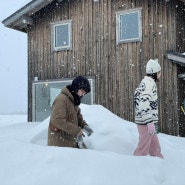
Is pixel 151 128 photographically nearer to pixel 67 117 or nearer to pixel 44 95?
pixel 67 117

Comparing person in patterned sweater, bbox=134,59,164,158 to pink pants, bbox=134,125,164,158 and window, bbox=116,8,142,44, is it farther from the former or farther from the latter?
window, bbox=116,8,142,44

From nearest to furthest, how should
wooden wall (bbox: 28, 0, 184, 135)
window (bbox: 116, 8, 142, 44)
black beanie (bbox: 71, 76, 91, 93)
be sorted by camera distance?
1. black beanie (bbox: 71, 76, 91, 93)
2. wooden wall (bbox: 28, 0, 184, 135)
3. window (bbox: 116, 8, 142, 44)

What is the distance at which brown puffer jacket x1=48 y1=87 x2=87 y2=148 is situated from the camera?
4817 mm

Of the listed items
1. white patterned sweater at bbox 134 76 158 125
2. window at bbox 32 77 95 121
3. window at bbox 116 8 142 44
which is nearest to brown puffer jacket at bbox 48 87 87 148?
white patterned sweater at bbox 134 76 158 125

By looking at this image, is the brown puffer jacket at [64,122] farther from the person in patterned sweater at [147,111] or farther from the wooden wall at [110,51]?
the wooden wall at [110,51]

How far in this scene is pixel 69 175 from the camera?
3232 millimetres

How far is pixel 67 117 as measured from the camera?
5.02 metres

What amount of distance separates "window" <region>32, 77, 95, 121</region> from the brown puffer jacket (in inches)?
300

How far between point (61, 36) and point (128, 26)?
264cm

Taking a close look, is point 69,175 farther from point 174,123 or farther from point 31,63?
point 31,63

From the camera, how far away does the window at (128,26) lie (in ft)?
38.0

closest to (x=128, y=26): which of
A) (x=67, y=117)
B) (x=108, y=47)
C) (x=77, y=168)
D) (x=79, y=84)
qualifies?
(x=108, y=47)

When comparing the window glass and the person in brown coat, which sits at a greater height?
the window glass

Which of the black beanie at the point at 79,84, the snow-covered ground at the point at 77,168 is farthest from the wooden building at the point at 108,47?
the snow-covered ground at the point at 77,168
